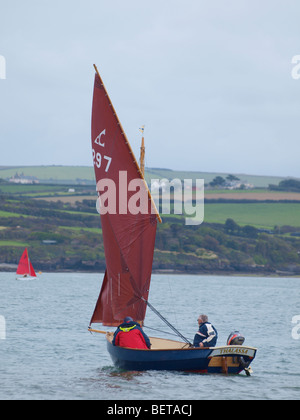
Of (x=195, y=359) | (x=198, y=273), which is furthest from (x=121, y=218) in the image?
(x=198, y=273)

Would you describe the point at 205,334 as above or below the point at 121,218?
below

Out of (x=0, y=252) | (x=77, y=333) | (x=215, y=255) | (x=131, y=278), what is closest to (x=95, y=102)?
(x=131, y=278)

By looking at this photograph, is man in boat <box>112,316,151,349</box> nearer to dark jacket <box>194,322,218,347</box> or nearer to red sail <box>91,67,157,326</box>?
dark jacket <box>194,322,218,347</box>

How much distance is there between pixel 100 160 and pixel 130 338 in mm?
6844

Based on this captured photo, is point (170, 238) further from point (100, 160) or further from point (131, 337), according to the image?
point (131, 337)

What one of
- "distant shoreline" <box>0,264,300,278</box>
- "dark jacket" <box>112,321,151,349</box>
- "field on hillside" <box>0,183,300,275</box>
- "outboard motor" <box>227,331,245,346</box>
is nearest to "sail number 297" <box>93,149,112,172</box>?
"dark jacket" <box>112,321,151,349</box>

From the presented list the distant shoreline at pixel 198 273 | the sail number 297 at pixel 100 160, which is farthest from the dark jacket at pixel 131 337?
the distant shoreline at pixel 198 273

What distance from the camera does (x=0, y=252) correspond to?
14100cm

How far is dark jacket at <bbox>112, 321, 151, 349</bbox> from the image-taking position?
25.9 metres

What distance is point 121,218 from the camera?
28297 millimetres

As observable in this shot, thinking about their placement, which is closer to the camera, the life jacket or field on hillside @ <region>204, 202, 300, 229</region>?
the life jacket

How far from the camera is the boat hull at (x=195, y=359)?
25047mm

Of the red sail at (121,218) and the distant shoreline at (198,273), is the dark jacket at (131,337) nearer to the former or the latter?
the red sail at (121,218)

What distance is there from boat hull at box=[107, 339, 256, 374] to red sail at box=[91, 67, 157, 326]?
10.4 ft
